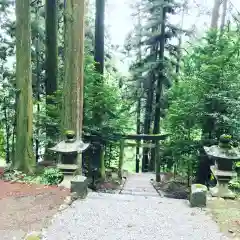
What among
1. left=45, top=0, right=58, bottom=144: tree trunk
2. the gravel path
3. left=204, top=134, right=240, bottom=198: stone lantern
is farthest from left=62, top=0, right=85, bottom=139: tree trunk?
left=204, top=134, right=240, bottom=198: stone lantern

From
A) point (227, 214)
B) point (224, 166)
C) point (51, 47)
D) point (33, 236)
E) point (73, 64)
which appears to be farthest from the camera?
point (51, 47)

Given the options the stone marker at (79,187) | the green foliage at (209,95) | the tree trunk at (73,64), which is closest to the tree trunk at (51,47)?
the tree trunk at (73,64)

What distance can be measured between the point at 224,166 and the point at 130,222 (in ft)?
9.24

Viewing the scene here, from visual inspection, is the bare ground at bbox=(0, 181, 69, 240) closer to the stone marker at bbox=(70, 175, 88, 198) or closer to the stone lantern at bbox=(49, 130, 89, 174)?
the stone marker at bbox=(70, 175, 88, 198)

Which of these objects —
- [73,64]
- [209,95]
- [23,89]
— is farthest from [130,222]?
[23,89]

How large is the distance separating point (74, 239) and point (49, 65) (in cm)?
778

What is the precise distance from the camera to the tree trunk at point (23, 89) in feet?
25.2

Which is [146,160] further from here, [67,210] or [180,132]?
[67,210]

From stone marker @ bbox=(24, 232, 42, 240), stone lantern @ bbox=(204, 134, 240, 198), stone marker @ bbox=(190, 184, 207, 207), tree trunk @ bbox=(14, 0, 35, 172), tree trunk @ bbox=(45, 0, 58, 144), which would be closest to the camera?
stone marker @ bbox=(24, 232, 42, 240)

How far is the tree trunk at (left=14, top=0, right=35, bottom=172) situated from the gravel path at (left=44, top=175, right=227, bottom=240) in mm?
2914

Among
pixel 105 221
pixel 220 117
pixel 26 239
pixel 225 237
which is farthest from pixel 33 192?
pixel 220 117

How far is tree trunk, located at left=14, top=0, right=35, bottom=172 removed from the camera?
25.2 ft

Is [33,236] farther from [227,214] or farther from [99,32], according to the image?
[99,32]

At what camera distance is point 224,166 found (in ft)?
21.2
